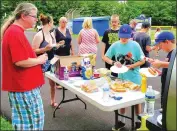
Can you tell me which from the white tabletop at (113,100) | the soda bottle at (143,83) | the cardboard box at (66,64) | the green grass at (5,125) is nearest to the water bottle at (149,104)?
the white tabletop at (113,100)

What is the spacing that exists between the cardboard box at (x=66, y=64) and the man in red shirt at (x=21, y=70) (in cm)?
89

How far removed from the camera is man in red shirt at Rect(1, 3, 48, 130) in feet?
8.21

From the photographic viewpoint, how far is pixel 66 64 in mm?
3684

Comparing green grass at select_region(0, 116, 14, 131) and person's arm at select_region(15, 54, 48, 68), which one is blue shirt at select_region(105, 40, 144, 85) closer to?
person's arm at select_region(15, 54, 48, 68)

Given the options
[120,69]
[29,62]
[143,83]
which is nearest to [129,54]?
[120,69]

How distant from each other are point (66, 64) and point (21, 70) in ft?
3.77

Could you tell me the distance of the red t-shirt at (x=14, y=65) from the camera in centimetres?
249

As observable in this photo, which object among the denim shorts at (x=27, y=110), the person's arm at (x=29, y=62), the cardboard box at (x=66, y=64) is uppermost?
the person's arm at (x=29, y=62)

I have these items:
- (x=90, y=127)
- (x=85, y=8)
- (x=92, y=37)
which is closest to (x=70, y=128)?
(x=90, y=127)

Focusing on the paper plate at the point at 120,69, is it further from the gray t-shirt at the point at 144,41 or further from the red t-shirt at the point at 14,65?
the gray t-shirt at the point at 144,41

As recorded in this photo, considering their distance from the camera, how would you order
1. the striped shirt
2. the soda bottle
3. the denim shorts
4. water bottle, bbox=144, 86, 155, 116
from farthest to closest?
the striped shirt
the soda bottle
the denim shorts
water bottle, bbox=144, 86, 155, 116

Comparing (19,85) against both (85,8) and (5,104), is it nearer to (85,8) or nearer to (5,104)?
(5,104)

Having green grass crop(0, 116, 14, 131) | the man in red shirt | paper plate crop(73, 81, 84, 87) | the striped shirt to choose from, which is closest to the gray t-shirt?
the striped shirt

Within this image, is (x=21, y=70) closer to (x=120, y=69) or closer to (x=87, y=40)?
(x=120, y=69)
